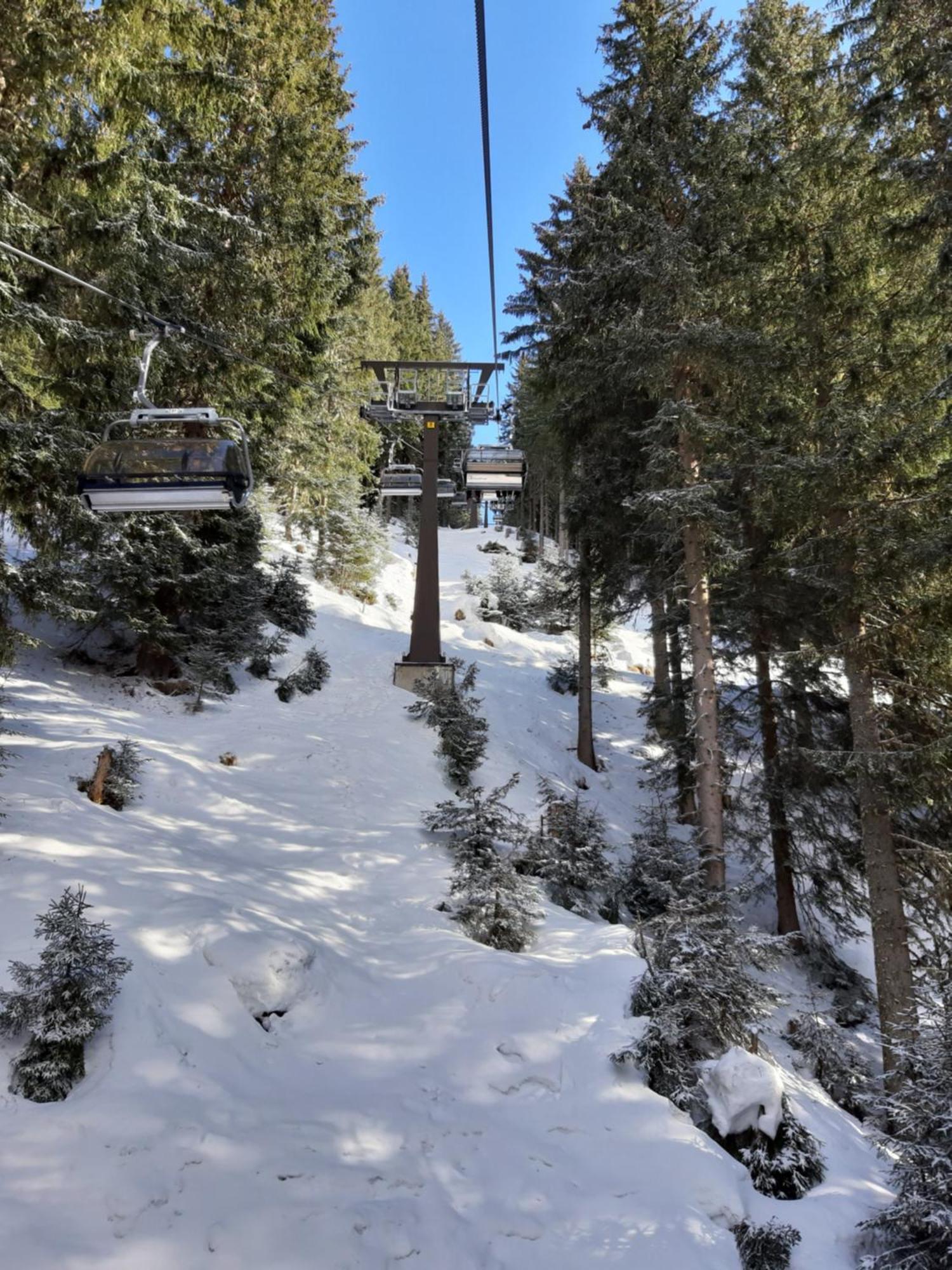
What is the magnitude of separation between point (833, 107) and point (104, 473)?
1008cm

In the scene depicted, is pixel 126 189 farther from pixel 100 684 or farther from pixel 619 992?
pixel 619 992

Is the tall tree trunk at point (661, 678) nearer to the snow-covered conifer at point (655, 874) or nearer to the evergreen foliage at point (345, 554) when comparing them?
the snow-covered conifer at point (655, 874)

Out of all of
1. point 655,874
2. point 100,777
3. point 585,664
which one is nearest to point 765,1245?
point 655,874

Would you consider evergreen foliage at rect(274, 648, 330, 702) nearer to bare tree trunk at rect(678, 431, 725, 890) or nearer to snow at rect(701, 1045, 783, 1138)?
bare tree trunk at rect(678, 431, 725, 890)

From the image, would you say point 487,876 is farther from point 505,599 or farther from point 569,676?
point 505,599

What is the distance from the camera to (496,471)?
12891mm

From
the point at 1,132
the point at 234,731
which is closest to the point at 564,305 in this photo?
the point at 1,132

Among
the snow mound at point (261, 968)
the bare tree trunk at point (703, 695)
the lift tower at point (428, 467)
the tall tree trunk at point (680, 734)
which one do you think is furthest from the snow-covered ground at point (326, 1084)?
the lift tower at point (428, 467)

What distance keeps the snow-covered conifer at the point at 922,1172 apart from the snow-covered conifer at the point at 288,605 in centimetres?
1425

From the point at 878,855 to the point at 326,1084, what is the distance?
239 inches

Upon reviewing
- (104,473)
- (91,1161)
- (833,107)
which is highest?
(833,107)

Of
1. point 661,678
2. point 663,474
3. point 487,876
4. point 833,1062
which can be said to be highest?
point 663,474

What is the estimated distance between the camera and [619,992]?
5281mm

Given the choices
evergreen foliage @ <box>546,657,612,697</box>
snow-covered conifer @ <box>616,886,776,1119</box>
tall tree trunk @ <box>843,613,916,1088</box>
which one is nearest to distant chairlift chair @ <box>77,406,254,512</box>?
snow-covered conifer @ <box>616,886,776,1119</box>
